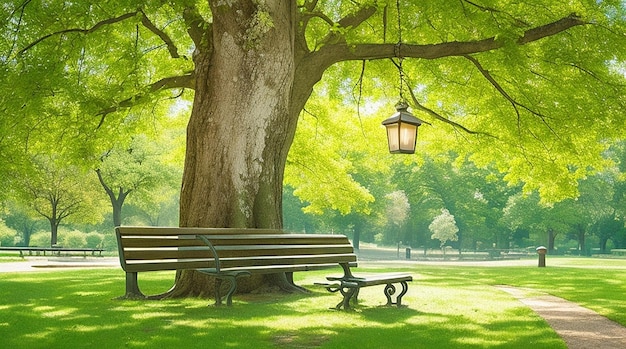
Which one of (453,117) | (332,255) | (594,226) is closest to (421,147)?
(453,117)

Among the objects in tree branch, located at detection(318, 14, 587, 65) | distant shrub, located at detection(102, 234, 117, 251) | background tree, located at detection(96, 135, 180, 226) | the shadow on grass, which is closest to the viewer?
the shadow on grass

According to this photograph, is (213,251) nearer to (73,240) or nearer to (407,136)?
(407,136)

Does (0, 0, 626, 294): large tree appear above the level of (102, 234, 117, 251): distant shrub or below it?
above

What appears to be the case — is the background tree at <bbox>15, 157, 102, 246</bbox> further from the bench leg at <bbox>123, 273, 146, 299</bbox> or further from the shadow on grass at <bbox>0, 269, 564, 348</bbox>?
the shadow on grass at <bbox>0, 269, 564, 348</bbox>

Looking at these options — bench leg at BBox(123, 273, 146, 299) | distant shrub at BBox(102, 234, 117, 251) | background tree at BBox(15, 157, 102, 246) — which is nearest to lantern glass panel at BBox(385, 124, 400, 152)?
bench leg at BBox(123, 273, 146, 299)

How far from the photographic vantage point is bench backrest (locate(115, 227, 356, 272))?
8289 mm

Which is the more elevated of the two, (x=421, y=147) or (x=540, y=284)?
(x=421, y=147)

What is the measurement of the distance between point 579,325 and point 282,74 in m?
5.97

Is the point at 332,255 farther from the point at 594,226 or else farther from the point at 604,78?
the point at 594,226

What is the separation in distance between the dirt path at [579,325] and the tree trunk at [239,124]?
4.44 metres

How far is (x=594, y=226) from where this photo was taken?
64.9 meters

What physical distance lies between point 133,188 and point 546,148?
97.7ft

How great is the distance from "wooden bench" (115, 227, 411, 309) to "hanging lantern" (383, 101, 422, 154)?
1783 mm

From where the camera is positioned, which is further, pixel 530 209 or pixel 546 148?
pixel 530 209
